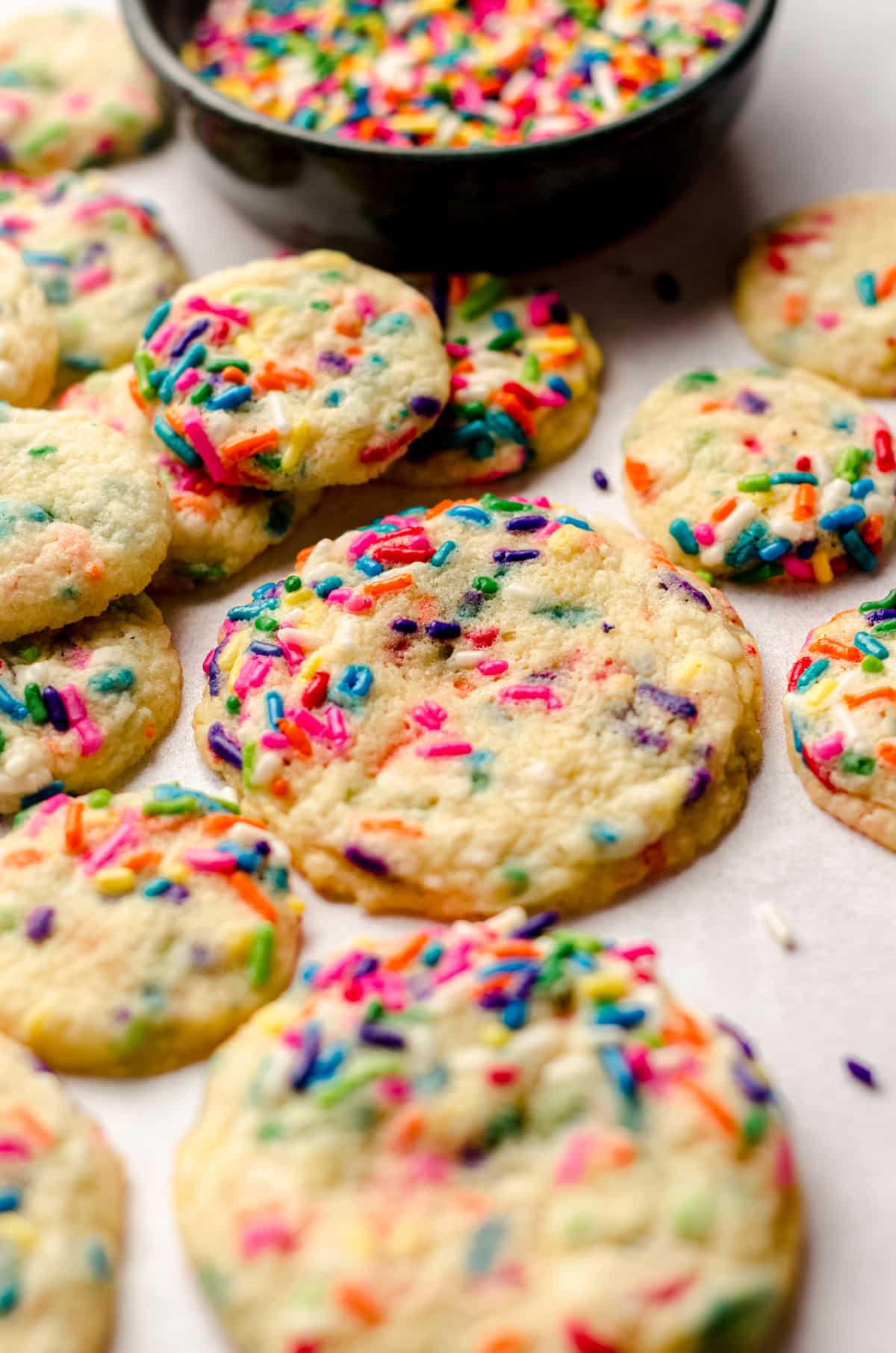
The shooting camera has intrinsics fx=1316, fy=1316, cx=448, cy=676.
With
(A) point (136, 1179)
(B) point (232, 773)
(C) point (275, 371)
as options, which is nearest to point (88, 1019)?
(A) point (136, 1179)

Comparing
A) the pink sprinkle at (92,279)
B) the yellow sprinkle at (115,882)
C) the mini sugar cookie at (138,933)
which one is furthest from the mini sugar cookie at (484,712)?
the pink sprinkle at (92,279)

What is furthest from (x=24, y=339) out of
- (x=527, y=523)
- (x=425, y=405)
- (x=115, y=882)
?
(x=115, y=882)

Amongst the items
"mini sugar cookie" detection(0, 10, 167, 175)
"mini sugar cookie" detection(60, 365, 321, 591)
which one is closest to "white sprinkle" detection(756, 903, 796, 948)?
"mini sugar cookie" detection(60, 365, 321, 591)

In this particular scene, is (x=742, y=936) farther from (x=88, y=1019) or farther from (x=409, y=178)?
(x=409, y=178)

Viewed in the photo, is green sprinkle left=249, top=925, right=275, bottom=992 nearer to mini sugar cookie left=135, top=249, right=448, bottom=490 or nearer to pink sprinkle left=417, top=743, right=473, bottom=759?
pink sprinkle left=417, top=743, right=473, bottom=759

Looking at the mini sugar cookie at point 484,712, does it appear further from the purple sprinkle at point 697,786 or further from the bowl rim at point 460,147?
the bowl rim at point 460,147

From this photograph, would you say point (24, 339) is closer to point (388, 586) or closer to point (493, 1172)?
point (388, 586)
